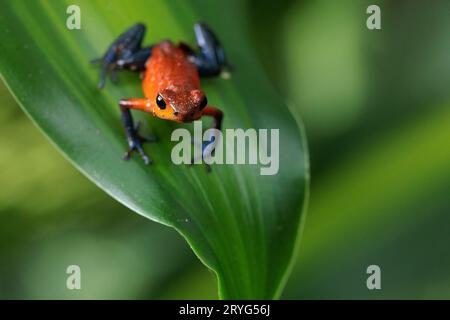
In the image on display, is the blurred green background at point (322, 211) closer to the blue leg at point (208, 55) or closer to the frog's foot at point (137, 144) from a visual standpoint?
the blue leg at point (208, 55)

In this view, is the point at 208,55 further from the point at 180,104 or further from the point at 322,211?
the point at 322,211

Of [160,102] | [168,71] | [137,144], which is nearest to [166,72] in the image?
[168,71]

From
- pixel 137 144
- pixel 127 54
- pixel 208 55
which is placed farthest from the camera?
pixel 208 55

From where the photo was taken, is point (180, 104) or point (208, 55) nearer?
point (180, 104)

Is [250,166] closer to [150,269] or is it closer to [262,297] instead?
[262,297]

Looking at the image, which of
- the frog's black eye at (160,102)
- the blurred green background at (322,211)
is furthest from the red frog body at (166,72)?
the blurred green background at (322,211)

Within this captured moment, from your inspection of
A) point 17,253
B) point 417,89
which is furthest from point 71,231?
point 417,89
